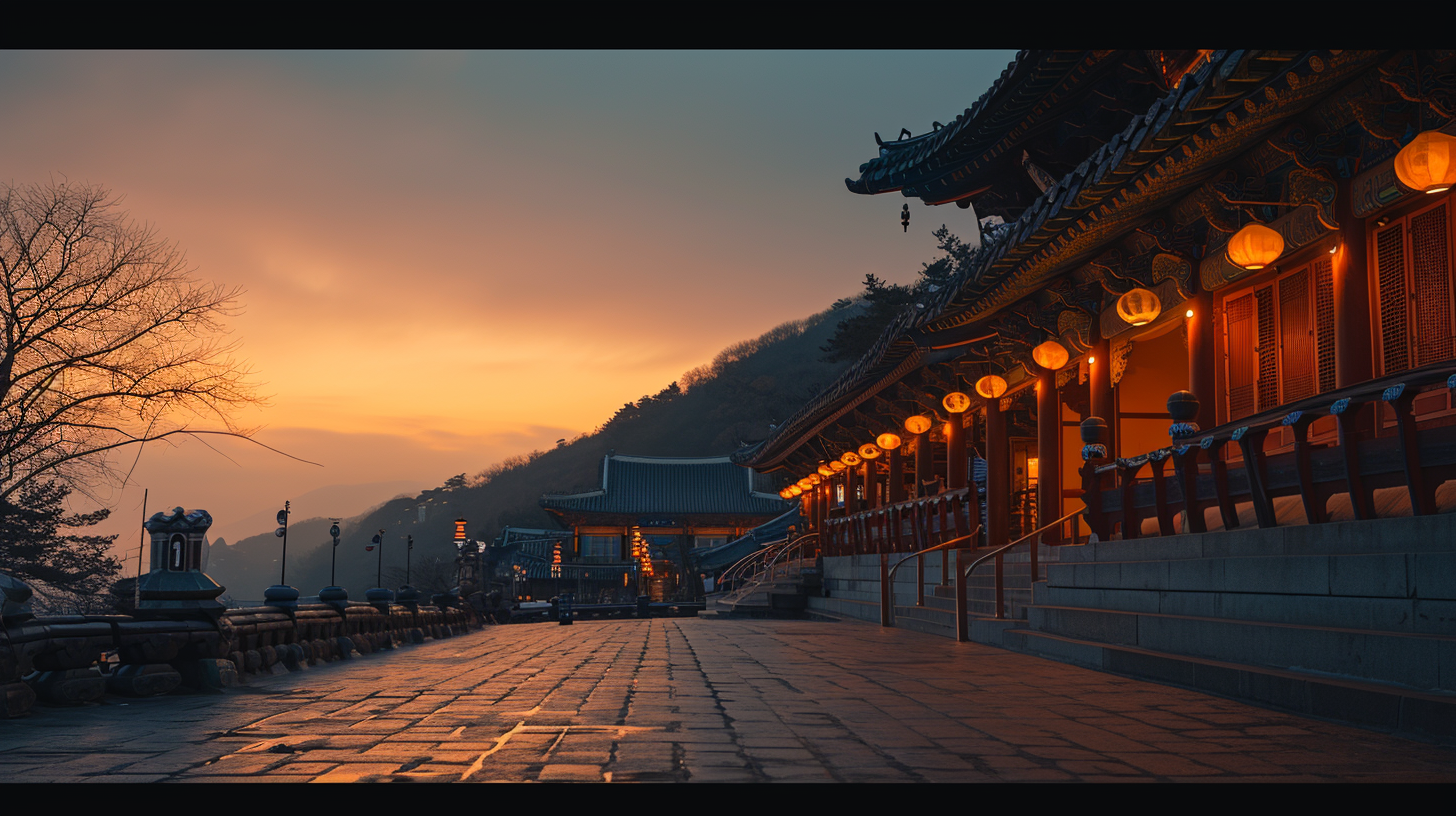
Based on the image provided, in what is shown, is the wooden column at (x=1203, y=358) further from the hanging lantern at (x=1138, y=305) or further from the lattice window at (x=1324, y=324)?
the lattice window at (x=1324, y=324)

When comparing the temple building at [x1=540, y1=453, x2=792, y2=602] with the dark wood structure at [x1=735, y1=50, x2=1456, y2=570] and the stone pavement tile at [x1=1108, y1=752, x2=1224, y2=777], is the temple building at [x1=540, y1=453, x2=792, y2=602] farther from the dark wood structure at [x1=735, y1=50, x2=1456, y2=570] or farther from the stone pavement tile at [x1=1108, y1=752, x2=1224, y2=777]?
the stone pavement tile at [x1=1108, y1=752, x2=1224, y2=777]

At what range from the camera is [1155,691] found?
6.34 meters

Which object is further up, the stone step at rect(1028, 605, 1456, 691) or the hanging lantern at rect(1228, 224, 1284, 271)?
the hanging lantern at rect(1228, 224, 1284, 271)

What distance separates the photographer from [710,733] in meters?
4.70

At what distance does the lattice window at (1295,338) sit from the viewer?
9.33 m

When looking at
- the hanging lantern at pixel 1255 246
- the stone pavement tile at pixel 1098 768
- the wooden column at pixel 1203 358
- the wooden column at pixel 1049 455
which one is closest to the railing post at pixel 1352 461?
the hanging lantern at pixel 1255 246

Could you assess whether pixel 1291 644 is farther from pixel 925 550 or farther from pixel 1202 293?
pixel 925 550

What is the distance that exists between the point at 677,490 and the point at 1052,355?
38714mm

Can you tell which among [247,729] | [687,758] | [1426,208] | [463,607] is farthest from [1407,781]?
[463,607]

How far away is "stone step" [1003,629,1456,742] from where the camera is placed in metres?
4.55

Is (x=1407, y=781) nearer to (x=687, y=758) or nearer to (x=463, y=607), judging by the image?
(x=687, y=758)

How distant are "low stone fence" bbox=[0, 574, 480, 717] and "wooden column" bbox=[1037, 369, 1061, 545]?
8.56 metres

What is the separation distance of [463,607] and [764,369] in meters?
72.6

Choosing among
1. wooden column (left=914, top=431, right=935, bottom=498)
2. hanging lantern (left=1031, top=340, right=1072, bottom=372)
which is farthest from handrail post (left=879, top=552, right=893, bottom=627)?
wooden column (left=914, top=431, right=935, bottom=498)
